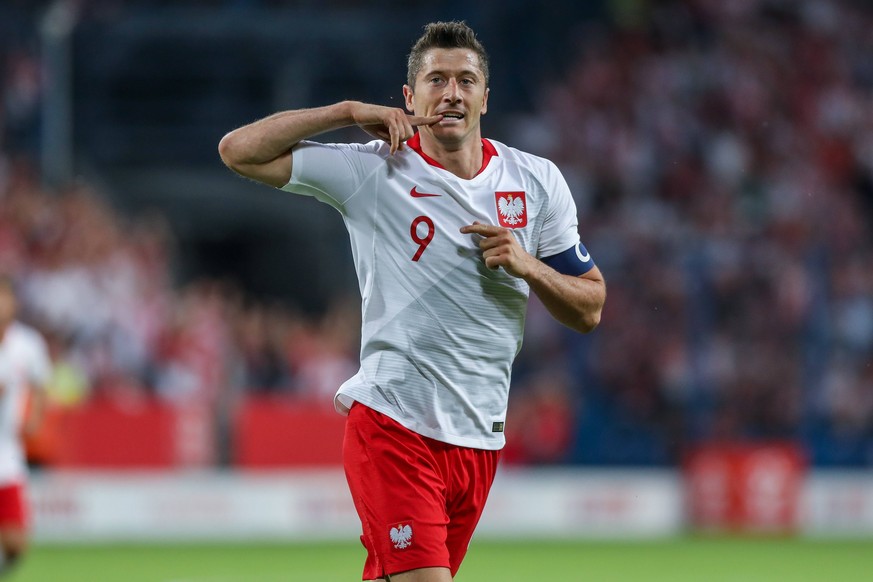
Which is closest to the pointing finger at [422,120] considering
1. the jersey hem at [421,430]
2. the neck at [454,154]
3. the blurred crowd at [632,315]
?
the neck at [454,154]

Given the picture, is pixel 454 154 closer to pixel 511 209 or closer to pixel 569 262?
pixel 511 209

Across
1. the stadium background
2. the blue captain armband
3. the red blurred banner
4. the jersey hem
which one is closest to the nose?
the blue captain armband

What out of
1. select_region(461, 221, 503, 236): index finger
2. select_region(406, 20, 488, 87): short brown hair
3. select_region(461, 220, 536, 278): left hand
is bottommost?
select_region(461, 220, 536, 278): left hand

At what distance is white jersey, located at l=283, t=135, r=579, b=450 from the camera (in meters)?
5.05

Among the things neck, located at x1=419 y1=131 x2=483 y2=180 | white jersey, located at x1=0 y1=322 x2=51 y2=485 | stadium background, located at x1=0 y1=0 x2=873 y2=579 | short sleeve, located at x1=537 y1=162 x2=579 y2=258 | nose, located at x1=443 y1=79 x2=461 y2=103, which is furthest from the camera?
stadium background, located at x1=0 y1=0 x2=873 y2=579

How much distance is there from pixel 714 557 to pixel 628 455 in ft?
8.41

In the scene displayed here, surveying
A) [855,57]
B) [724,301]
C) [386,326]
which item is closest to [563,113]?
[855,57]

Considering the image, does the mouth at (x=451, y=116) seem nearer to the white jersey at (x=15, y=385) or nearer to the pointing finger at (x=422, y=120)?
the pointing finger at (x=422, y=120)

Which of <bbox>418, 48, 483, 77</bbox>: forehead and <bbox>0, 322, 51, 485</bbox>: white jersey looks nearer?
<bbox>418, 48, 483, 77</bbox>: forehead

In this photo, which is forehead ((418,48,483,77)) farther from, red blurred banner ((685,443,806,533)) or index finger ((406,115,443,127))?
red blurred banner ((685,443,806,533))

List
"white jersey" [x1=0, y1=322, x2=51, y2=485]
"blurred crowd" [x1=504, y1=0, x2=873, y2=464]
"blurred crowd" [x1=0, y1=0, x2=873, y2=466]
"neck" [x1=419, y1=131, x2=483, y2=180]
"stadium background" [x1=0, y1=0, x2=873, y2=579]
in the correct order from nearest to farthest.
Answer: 1. "neck" [x1=419, y1=131, x2=483, y2=180]
2. "white jersey" [x1=0, y1=322, x2=51, y2=485]
3. "stadium background" [x1=0, y1=0, x2=873, y2=579]
4. "blurred crowd" [x1=0, y1=0, x2=873, y2=466]
5. "blurred crowd" [x1=504, y1=0, x2=873, y2=464]

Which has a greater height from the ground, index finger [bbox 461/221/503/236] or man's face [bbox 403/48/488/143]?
man's face [bbox 403/48/488/143]

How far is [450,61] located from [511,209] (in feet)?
1.83

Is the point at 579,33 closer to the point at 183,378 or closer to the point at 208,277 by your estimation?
the point at 208,277
